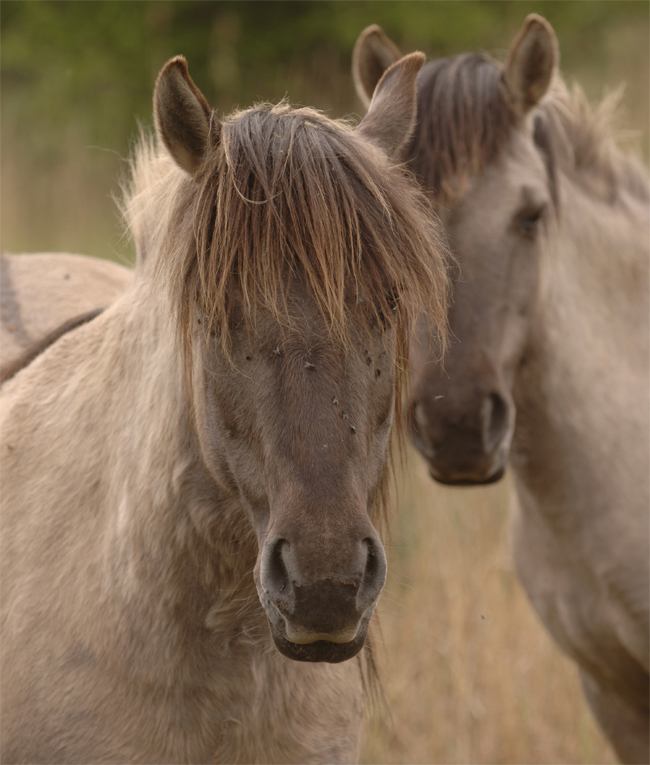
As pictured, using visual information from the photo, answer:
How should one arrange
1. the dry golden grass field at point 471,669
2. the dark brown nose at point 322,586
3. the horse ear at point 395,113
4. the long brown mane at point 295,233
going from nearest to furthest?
1. the dark brown nose at point 322,586
2. the long brown mane at point 295,233
3. the horse ear at point 395,113
4. the dry golden grass field at point 471,669

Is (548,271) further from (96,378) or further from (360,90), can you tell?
(96,378)

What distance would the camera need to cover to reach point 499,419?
243 cm

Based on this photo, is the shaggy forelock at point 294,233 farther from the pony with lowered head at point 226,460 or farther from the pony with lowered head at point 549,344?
the pony with lowered head at point 549,344

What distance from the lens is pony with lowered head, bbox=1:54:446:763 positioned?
4.58 feet

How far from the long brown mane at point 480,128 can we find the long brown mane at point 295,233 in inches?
35.8

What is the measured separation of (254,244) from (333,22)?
7213mm

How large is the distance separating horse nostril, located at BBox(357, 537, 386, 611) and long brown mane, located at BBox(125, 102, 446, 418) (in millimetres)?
364

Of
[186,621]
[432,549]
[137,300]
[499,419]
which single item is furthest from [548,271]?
[432,549]

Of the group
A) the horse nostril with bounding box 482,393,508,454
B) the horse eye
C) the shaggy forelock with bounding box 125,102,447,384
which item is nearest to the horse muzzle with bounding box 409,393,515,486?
the horse nostril with bounding box 482,393,508,454

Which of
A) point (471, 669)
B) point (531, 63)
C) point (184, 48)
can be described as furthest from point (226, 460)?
point (184, 48)

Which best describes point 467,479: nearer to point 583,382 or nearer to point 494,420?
point 494,420

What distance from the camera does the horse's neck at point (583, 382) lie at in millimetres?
2658

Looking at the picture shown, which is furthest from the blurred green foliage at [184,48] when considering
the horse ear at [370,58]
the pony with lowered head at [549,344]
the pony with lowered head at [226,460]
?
the pony with lowered head at [226,460]

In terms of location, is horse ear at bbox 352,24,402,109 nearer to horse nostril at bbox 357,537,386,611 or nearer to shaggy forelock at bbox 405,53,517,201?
shaggy forelock at bbox 405,53,517,201
